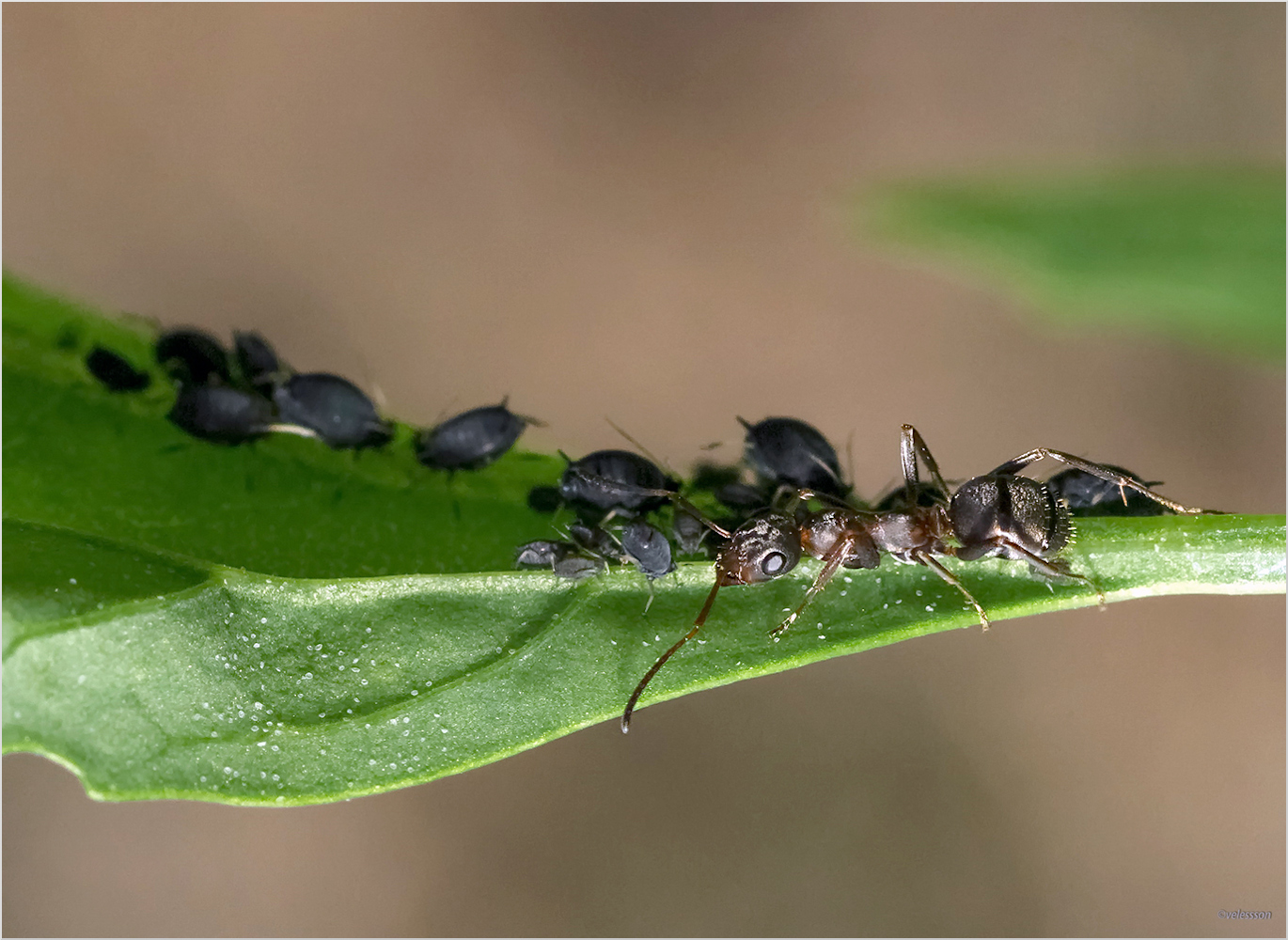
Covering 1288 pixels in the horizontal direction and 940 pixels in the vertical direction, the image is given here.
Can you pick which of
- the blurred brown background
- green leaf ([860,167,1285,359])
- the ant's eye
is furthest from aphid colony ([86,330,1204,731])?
the blurred brown background

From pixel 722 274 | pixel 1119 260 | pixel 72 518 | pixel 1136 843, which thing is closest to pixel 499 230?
pixel 722 274

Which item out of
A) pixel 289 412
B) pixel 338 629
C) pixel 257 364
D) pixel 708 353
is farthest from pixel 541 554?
pixel 708 353

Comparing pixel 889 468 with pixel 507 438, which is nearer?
pixel 507 438

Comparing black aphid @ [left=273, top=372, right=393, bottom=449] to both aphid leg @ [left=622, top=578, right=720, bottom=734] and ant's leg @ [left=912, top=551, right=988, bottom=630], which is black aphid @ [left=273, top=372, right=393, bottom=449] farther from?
ant's leg @ [left=912, top=551, right=988, bottom=630]

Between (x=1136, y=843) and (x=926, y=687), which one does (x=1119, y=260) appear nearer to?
(x=926, y=687)

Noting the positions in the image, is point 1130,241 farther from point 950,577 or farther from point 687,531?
point 687,531

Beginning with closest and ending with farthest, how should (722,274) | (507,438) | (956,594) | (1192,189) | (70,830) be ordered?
(956,594)
(507,438)
(1192,189)
(70,830)
(722,274)
